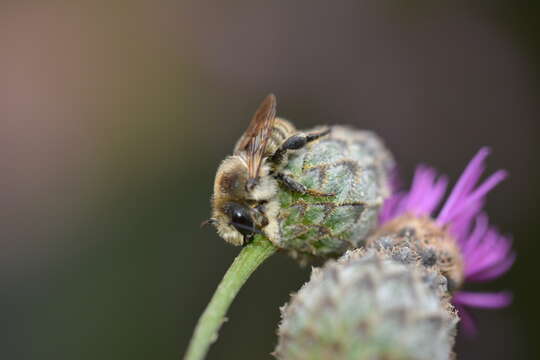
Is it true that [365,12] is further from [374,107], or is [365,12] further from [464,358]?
[464,358]

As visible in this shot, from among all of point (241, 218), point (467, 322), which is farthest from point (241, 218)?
point (467, 322)

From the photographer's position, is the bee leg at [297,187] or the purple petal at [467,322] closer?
the bee leg at [297,187]

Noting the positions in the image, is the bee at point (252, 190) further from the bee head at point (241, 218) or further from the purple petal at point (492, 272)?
the purple petal at point (492, 272)


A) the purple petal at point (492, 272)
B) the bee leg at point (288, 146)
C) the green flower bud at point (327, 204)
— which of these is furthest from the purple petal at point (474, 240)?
the bee leg at point (288, 146)

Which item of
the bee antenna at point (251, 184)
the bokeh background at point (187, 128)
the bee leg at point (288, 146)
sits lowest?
the bokeh background at point (187, 128)

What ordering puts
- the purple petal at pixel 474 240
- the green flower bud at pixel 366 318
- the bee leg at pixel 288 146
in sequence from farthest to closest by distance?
the purple petal at pixel 474 240, the bee leg at pixel 288 146, the green flower bud at pixel 366 318

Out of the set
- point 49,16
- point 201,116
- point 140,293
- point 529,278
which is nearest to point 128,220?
point 140,293

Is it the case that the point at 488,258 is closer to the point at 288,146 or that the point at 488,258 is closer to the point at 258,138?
the point at 288,146
